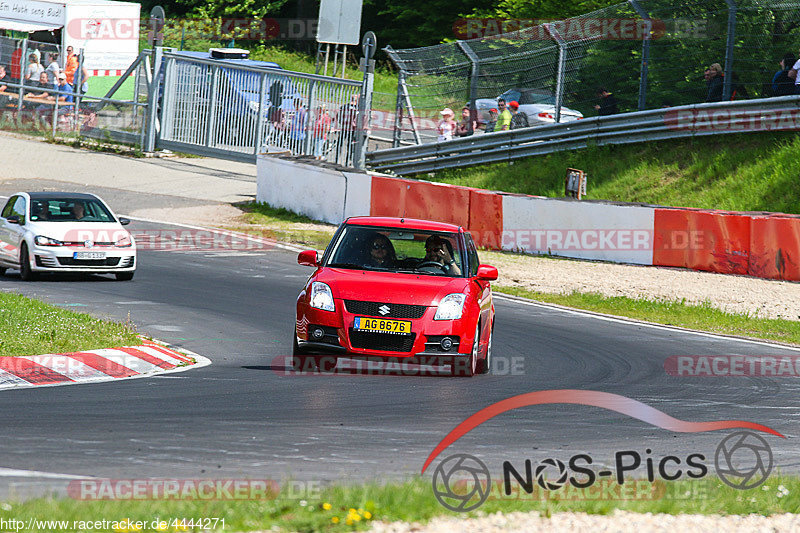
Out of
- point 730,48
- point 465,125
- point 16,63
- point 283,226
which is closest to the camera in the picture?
point 730,48

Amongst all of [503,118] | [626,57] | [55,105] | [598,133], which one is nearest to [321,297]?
[626,57]

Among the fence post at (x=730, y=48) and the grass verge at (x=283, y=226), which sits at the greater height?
the fence post at (x=730, y=48)

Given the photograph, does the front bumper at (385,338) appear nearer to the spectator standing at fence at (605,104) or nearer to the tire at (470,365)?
the tire at (470,365)

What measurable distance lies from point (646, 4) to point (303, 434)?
17.8 metres

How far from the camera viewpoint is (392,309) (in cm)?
1042

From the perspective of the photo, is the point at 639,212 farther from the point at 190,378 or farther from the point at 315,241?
the point at 190,378

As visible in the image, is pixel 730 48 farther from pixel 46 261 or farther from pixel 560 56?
pixel 46 261

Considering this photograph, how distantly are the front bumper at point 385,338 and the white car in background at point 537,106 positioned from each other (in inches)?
623

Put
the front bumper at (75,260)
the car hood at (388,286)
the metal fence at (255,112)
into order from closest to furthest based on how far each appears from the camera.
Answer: the car hood at (388,286)
the front bumper at (75,260)
the metal fence at (255,112)

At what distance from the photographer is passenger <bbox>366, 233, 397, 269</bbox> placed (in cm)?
1137

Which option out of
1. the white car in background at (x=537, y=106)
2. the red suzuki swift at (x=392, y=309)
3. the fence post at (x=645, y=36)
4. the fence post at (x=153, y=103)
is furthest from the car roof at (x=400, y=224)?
the fence post at (x=153, y=103)

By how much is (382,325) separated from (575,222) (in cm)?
1127

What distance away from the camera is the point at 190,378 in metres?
10.1

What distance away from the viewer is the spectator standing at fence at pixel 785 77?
2148cm
